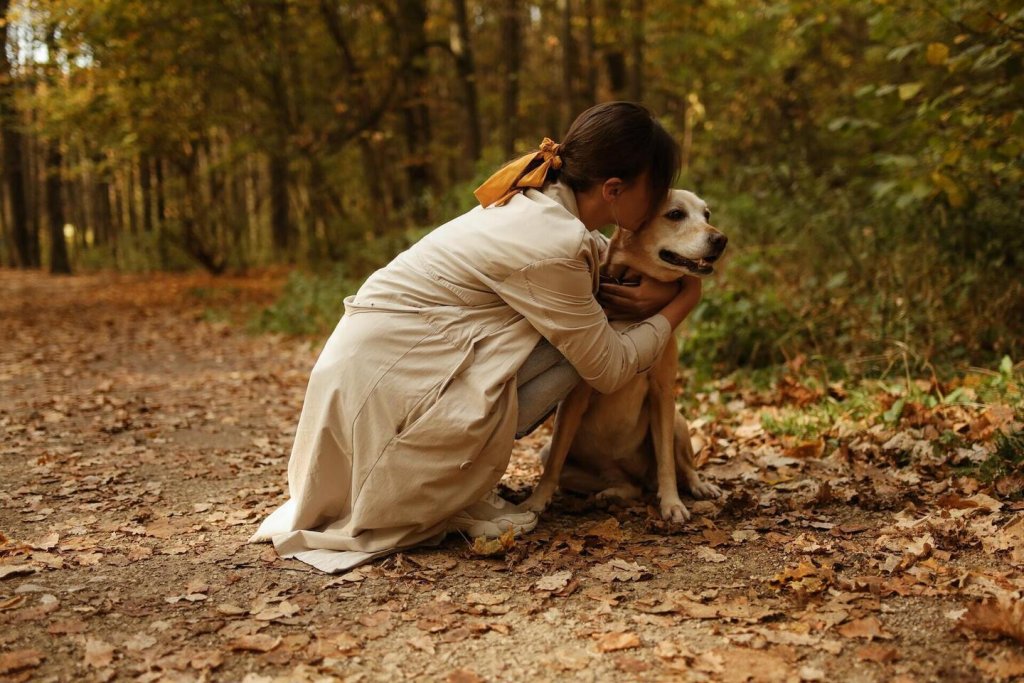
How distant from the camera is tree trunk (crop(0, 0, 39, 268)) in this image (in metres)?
15.2

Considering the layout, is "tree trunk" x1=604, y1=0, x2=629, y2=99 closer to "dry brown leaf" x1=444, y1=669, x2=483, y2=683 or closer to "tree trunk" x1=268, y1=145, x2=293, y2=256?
"tree trunk" x1=268, y1=145, x2=293, y2=256

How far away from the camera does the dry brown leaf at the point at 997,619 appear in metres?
2.47

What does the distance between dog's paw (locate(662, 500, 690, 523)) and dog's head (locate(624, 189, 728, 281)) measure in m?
1.04

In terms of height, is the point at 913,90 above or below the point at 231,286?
above

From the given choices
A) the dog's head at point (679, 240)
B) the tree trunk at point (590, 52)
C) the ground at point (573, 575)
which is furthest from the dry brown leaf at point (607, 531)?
the tree trunk at point (590, 52)

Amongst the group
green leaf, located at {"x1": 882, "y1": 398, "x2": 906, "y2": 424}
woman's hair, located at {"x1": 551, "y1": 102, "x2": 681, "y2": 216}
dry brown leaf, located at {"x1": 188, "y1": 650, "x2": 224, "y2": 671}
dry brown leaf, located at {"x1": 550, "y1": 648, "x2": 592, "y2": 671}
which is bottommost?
dry brown leaf, located at {"x1": 550, "y1": 648, "x2": 592, "y2": 671}

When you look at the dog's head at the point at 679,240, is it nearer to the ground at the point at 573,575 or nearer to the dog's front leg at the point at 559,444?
the dog's front leg at the point at 559,444

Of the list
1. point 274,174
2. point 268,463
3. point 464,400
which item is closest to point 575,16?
point 274,174

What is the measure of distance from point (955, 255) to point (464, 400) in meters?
4.92

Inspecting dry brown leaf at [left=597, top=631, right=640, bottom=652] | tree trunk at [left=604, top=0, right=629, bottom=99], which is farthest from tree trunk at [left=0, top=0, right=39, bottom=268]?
dry brown leaf at [left=597, top=631, right=640, bottom=652]

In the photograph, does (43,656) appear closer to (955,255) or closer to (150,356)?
(955,255)

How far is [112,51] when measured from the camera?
14344 millimetres

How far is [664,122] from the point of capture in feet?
30.5

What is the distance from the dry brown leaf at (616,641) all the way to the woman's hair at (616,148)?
174 cm
